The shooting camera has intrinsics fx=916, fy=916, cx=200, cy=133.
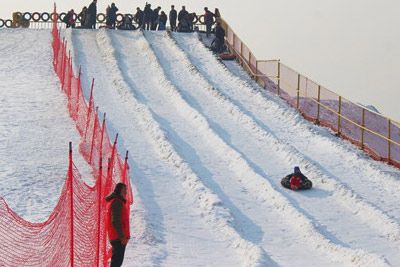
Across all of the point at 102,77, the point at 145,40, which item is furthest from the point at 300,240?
the point at 145,40

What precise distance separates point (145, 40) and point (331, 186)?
2006 centimetres

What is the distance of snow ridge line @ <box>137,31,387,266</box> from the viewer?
1432 cm

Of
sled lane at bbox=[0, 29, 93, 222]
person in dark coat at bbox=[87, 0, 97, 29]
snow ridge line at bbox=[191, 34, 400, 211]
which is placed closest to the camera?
sled lane at bbox=[0, 29, 93, 222]

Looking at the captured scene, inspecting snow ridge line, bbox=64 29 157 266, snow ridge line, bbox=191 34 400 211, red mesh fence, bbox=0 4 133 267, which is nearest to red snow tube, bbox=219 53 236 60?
snow ridge line, bbox=191 34 400 211

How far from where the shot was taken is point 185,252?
14531 millimetres

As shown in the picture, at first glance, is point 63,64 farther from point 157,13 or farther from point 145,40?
point 157,13

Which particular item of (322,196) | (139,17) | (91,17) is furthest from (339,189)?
(91,17)

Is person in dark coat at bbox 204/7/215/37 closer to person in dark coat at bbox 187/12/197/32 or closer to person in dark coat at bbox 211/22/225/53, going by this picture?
person in dark coat at bbox 187/12/197/32

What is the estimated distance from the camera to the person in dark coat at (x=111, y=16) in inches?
1659

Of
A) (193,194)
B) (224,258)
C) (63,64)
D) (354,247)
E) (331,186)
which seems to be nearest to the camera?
(224,258)

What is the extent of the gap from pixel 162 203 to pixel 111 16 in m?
25.8

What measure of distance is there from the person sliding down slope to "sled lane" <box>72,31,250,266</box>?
75.8 inches

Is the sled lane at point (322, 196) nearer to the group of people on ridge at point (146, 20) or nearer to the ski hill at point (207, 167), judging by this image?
the ski hill at point (207, 167)

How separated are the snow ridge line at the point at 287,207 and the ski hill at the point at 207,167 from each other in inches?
1.3
